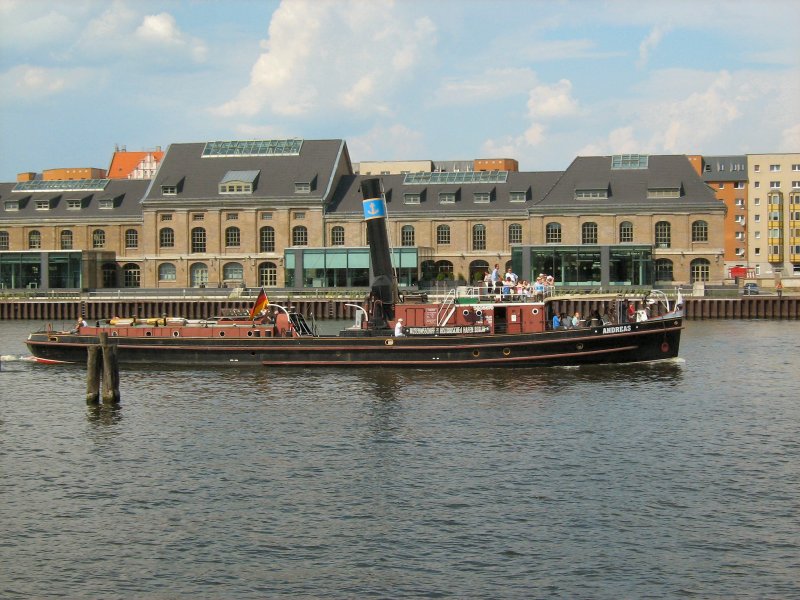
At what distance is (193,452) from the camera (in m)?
34.2

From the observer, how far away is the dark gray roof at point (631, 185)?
103375 mm

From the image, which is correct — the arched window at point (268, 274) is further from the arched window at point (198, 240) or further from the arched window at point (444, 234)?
the arched window at point (444, 234)

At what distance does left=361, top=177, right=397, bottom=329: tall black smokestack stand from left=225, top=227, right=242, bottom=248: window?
192 ft

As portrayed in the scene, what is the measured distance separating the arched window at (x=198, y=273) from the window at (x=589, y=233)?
3814cm

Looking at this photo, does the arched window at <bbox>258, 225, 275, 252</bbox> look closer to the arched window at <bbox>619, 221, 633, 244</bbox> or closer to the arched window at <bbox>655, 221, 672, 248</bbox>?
the arched window at <bbox>619, 221, 633, 244</bbox>

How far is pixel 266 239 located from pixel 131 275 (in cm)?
1532

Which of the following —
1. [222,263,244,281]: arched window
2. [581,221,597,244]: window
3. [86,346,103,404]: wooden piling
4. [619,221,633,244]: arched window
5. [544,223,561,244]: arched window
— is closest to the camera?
[86,346,103,404]: wooden piling

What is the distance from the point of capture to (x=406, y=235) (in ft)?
360

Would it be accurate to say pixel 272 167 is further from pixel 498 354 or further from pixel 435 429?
pixel 435 429

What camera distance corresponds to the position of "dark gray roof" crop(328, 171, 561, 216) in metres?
109

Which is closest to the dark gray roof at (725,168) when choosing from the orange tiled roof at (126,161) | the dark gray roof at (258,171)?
the dark gray roof at (258,171)

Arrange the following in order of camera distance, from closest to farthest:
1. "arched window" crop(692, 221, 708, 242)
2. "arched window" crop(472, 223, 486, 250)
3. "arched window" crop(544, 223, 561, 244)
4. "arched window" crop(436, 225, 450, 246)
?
"arched window" crop(692, 221, 708, 242) → "arched window" crop(544, 223, 561, 244) → "arched window" crop(472, 223, 486, 250) → "arched window" crop(436, 225, 450, 246)

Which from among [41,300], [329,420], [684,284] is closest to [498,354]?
[329,420]

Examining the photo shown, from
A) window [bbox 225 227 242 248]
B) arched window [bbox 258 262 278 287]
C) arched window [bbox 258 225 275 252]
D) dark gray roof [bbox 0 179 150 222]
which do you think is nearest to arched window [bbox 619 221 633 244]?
arched window [bbox 258 262 278 287]
